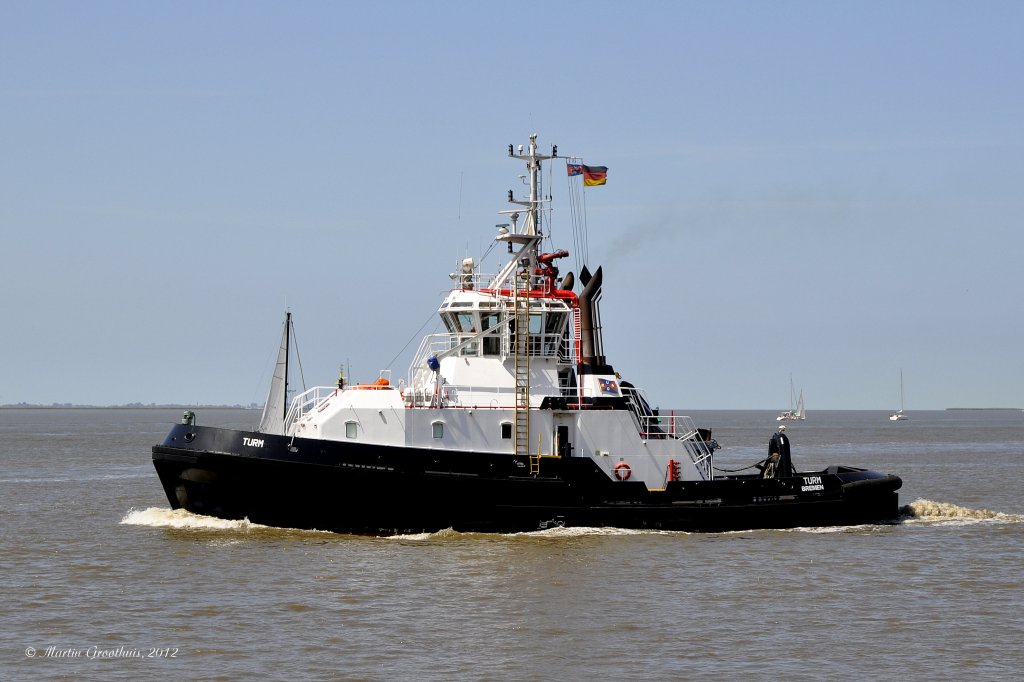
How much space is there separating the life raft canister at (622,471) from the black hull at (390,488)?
Answer: 0.79 ft

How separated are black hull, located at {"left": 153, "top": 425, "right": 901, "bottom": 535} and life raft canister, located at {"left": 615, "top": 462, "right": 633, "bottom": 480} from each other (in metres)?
0.24

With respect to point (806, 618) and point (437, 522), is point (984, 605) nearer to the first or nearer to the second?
point (806, 618)

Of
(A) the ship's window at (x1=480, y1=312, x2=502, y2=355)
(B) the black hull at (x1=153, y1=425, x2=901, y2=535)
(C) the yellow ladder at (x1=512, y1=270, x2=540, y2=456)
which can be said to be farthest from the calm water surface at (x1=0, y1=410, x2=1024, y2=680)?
(A) the ship's window at (x1=480, y1=312, x2=502, y2=355)

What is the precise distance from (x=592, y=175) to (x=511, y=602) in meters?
10.3

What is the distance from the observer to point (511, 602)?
16.3 m

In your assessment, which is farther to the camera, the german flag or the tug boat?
the german flag

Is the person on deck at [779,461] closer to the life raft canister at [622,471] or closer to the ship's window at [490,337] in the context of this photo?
the life raft canister at [622,471]

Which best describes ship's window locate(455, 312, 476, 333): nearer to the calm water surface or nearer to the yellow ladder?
the yellow ladder

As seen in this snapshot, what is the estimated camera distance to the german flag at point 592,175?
77.6ft

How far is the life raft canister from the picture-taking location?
2161 centimetres

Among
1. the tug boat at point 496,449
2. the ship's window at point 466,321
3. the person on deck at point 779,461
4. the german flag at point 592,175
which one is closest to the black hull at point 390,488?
the tug boat at point 496,449

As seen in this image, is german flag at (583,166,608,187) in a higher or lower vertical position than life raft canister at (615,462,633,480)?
higher

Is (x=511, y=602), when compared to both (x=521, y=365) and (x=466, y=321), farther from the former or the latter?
(x=466, y=321)

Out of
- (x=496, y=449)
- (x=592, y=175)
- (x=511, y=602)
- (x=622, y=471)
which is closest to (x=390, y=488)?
(x=496, y=449)
